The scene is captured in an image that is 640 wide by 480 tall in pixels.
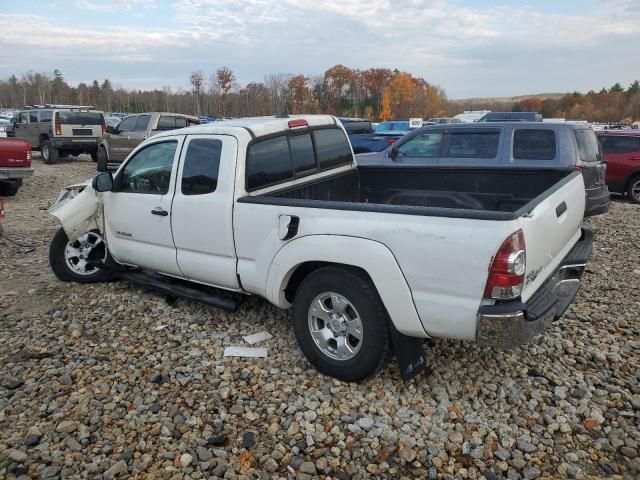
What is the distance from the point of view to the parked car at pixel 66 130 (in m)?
17.2

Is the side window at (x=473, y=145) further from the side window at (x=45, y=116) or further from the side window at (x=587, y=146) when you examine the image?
the side window at (x=45, y=116)

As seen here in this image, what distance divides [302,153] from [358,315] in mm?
1919

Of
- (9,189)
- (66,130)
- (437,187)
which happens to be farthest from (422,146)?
(66,130)

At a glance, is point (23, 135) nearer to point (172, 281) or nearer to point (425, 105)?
point (172, 281)

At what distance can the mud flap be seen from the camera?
127 inches

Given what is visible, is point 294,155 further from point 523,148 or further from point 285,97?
point 285,97

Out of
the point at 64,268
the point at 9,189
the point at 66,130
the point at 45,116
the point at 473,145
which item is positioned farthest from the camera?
the point at 45,116

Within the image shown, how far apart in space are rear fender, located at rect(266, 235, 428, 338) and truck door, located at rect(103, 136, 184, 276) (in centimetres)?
162

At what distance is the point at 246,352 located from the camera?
13.1 feet

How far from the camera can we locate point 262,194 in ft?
13.5

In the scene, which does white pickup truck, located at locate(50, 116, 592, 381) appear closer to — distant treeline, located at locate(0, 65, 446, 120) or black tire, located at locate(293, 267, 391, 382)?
black tire, located at locate(293, 267, 391, 382)

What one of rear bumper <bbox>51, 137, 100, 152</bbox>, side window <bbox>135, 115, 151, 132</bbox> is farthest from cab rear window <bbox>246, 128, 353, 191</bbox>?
rear bumper <bbox>51, 137, 100, 152</bbox>

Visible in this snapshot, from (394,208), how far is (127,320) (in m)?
2.97

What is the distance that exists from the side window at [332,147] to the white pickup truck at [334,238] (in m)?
0.02
